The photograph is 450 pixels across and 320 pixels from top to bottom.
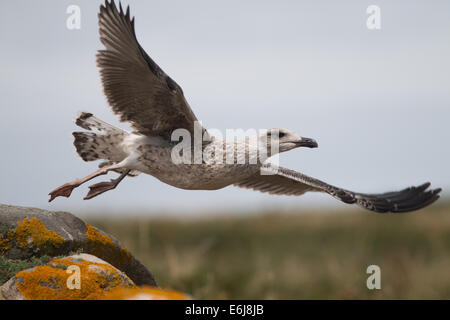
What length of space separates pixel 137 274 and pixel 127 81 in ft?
5.85

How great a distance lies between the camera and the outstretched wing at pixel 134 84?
4.73 m

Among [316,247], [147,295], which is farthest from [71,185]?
[316,247]

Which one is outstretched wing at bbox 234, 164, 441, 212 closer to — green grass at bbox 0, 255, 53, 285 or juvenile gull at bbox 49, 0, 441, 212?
juvenile gull at bbox 49, 0, 441, 212

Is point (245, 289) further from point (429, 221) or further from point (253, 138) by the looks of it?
point (429, 221)

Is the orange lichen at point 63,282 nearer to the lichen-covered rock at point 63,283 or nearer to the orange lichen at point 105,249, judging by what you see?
the lichen-covered rock at point 63,283

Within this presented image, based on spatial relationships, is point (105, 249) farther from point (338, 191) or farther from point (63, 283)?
point (338, 191)

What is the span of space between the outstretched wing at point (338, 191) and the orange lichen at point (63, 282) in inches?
103

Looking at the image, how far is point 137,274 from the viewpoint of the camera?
16.4ft

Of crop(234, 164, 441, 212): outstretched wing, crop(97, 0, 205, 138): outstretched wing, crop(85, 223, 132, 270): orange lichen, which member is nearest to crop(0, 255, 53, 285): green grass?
crop(85, 223, 132, 270): orange lichen

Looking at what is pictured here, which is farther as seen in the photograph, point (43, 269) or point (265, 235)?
point (265, 235)

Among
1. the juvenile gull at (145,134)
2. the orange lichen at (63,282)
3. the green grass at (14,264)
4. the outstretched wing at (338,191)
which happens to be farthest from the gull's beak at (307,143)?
the green grass at (14,264)

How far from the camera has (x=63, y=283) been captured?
3.82 meters

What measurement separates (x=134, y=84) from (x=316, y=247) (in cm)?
994

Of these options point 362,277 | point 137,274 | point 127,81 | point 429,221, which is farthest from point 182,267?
point 429,221
